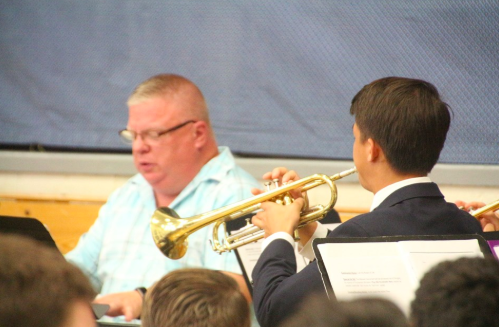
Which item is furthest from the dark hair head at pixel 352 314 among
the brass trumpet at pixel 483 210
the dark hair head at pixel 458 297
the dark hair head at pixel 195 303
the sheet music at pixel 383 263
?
the brass trumpet at pixel 483 210

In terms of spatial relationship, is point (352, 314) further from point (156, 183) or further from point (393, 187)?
point (156, 183)

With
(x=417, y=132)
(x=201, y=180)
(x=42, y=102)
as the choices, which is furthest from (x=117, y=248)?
(x=417, y=132)

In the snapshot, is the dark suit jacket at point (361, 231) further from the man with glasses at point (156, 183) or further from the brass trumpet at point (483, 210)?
the man with glasses at point (156, 183)

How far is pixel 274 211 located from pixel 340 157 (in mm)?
1491

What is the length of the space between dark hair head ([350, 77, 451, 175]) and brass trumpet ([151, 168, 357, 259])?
244 mm

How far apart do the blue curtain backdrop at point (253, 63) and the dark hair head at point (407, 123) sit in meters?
1.38

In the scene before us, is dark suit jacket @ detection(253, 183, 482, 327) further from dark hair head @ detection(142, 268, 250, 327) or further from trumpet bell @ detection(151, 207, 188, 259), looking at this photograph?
A: trumpet bell @ detection(151, 207, 188, 259)

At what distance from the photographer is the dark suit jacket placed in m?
1.79

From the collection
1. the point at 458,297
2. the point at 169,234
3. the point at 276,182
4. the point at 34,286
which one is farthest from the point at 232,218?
the point at 34,286

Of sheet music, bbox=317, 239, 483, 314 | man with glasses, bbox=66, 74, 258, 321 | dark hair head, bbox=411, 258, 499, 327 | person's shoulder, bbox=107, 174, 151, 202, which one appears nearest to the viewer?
dark hair head, bbox=411, 258, 499, 327

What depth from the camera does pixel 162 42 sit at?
3889 millimetres

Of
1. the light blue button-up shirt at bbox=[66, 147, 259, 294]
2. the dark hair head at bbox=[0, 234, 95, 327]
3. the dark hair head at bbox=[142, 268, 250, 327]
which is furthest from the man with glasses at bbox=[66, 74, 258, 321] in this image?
the dark hair head at bbox=[0, 234, 95, 327]

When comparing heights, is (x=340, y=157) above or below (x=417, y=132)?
below

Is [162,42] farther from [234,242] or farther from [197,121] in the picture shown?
[234,242]
